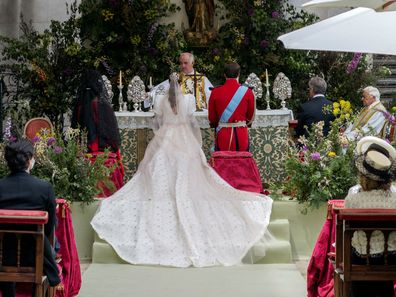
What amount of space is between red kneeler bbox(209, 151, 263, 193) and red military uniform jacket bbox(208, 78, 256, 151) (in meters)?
0.27

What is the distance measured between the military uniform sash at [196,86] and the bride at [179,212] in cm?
222

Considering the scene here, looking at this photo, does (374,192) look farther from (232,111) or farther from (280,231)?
(232,111)

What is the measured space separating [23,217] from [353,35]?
3071mm

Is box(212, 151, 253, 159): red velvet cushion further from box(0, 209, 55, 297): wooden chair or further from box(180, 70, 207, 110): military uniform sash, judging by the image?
box(0, 209, 55, 297): wooden chair

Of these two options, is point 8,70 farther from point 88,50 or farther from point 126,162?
point 126,162

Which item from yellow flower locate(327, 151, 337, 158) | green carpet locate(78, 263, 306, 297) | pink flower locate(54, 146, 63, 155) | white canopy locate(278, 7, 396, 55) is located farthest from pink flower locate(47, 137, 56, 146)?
white canopy locate(278, 7, 396, 55)

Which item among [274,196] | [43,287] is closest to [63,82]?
[274,196]

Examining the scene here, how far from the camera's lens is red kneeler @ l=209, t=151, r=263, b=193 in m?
13.3

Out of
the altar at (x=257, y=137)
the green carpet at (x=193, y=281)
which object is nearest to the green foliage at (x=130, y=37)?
the altar at (x=257, y=137)

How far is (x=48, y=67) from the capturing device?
17219 mm

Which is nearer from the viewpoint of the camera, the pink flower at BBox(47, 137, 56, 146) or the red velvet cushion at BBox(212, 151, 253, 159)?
the pink flower at BBox(47, 137, 56, 146)

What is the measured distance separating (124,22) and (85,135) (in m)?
5.11

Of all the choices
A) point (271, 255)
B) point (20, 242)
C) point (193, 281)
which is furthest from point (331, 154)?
point (20, 242)

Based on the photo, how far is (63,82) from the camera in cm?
1752
